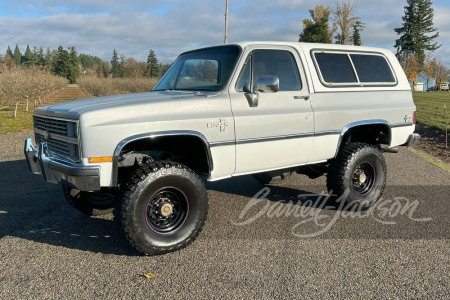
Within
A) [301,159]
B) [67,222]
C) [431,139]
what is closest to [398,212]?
[301,159]

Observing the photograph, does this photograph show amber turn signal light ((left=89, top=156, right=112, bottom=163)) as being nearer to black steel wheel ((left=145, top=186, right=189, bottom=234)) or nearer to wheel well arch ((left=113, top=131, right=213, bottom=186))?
wheel well arch ((left=113, top=131, right=213, bottom=186))

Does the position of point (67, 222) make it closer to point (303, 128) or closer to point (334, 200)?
point (303, 128)

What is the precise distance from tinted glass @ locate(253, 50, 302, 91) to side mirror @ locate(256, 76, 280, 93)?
0.29m

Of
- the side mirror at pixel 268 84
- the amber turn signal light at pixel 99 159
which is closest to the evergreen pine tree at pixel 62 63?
the side mirror at pixel 268 84

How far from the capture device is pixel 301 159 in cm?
459

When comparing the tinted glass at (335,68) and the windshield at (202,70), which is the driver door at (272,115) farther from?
the tinted glass at (335,68)

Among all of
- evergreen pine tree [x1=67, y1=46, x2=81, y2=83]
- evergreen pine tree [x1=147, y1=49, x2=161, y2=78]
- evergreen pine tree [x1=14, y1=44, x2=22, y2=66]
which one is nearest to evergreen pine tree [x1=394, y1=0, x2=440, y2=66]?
evergreen pine tree [x1=147, y1=49, x2=161, y2=78]

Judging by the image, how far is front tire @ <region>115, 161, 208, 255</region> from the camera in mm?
3544

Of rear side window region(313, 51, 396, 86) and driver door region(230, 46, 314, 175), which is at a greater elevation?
rear side window region(313, 51, 396, 86)

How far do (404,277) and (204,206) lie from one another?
1953 mm

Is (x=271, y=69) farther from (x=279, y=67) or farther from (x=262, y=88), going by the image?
(x=262, y=88)

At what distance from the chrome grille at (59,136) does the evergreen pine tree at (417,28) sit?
69622 millimetres

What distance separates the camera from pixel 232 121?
156 inches

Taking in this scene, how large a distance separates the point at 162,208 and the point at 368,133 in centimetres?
344
